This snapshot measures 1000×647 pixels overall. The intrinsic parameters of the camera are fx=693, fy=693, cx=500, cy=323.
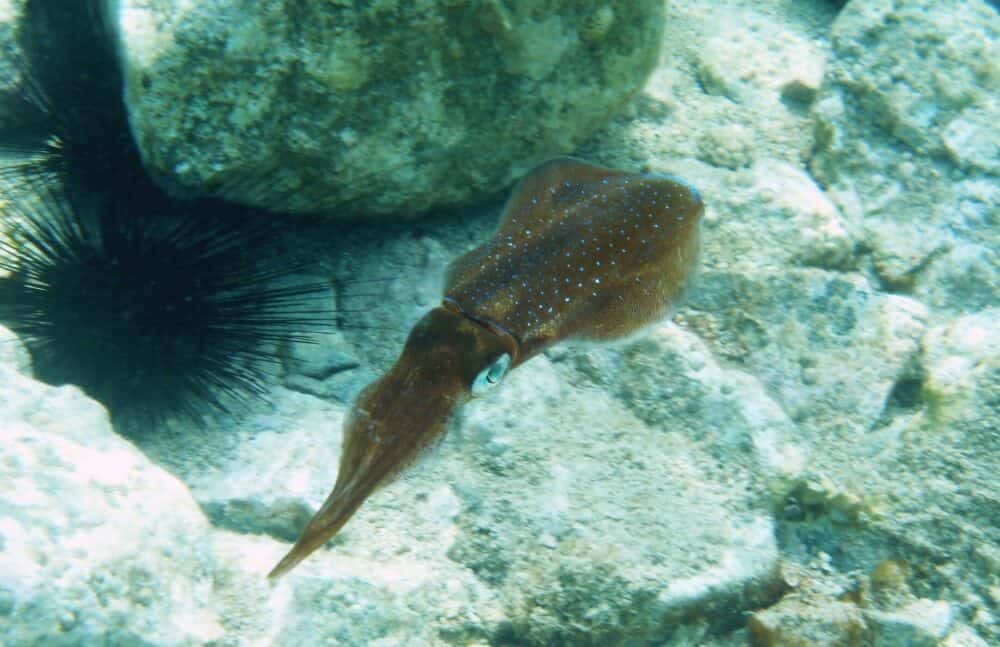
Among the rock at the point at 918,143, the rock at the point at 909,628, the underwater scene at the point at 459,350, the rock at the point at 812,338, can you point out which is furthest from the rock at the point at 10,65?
the rock at the point at 909,628

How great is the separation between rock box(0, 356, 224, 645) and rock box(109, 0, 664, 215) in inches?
42.4

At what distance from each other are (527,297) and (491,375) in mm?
318

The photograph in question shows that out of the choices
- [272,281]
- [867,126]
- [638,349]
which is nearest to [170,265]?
[272,281]

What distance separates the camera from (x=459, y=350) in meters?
2.02

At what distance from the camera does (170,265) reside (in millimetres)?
2764

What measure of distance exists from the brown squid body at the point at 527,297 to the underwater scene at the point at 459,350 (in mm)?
13

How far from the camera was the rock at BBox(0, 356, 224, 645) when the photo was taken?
160 centimetres

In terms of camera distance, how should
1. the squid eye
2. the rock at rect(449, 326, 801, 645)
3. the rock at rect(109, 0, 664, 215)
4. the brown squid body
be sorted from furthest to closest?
1. the rock at rect(109, 0, 664, 215)
2. the rock at rect(449, 326, 801, 645)
3. the squid eye
4. the brown squid body

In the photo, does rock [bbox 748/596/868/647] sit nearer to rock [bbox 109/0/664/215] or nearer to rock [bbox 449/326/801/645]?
rock [bbox 449/326/801/645]

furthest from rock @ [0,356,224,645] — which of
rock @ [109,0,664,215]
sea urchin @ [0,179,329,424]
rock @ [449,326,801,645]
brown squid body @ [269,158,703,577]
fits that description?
rock @ [109,0,664,215]

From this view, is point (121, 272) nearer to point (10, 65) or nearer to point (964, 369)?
point (10, 65)

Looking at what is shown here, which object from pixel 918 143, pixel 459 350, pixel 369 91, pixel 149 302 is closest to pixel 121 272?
pixel 149 302

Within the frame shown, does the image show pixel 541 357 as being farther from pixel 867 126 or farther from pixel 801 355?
pixel 867 126

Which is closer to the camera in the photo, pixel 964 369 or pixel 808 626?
pixel 808 626
